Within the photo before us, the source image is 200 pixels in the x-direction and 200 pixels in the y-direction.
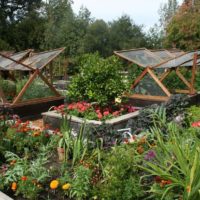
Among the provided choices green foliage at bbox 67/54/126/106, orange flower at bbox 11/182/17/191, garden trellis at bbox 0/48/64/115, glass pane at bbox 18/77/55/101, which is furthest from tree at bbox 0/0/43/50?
orange flower at bbox 11/182/17/191

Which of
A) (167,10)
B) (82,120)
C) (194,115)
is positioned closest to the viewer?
(82,120)

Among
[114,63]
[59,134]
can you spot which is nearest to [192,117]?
[114,63]

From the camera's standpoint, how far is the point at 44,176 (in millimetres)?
3334

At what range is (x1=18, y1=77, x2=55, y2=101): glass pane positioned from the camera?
807 cm

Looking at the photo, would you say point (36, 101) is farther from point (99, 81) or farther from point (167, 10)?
point (167, 10)

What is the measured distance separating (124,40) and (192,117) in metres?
19.0

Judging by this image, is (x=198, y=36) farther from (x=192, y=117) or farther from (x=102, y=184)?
(x=102, y=184)

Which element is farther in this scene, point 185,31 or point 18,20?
point 18,20

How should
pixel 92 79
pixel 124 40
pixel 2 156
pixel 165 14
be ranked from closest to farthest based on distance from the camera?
pixel 2 156
pixel 92 79
pixel 124 40
pixel 165 14

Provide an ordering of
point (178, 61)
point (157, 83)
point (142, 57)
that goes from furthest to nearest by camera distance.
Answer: point (178, 61) < point (142, 57) < point (157, 83)

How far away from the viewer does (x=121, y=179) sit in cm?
303

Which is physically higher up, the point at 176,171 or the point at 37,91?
the point at 37,91

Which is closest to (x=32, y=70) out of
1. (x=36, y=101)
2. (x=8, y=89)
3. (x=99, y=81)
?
(x=36, y=101)

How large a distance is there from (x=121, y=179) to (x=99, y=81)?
3788 mm
